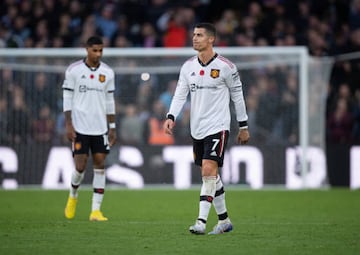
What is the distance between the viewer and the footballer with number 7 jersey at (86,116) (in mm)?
12297

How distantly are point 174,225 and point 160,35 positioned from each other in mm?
11632

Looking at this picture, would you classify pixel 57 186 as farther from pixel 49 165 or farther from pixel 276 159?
pixel 276 159

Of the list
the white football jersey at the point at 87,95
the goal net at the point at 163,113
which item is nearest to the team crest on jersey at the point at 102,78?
the white football jersey at the point at 87,95

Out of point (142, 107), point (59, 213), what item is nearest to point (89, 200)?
point (59, 213)

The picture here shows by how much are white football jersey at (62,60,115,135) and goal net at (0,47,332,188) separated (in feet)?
20.8

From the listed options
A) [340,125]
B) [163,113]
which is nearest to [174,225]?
[163,113]

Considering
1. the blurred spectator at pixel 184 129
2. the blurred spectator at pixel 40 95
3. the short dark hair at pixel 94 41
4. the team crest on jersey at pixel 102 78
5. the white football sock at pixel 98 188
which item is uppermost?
the short dark hair at pixel 94 41

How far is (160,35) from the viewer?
874 inches

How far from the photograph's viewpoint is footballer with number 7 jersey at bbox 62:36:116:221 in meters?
12.3

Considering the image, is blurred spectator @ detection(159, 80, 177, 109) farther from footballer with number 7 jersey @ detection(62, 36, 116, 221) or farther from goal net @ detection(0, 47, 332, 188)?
footballer with number 7 jersey @ detection(62, 36, 116, 221)

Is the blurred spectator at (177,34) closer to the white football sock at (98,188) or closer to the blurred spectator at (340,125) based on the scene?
the blurred spectator at (340,125)

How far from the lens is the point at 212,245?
8.89 metres

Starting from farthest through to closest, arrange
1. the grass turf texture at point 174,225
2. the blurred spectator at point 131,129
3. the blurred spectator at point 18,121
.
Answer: the blurred spectator at point 131,129, the blurred spectator at point 18,121, the grass turf texture at point 174,225

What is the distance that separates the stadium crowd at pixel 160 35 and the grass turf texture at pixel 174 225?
2354mm
